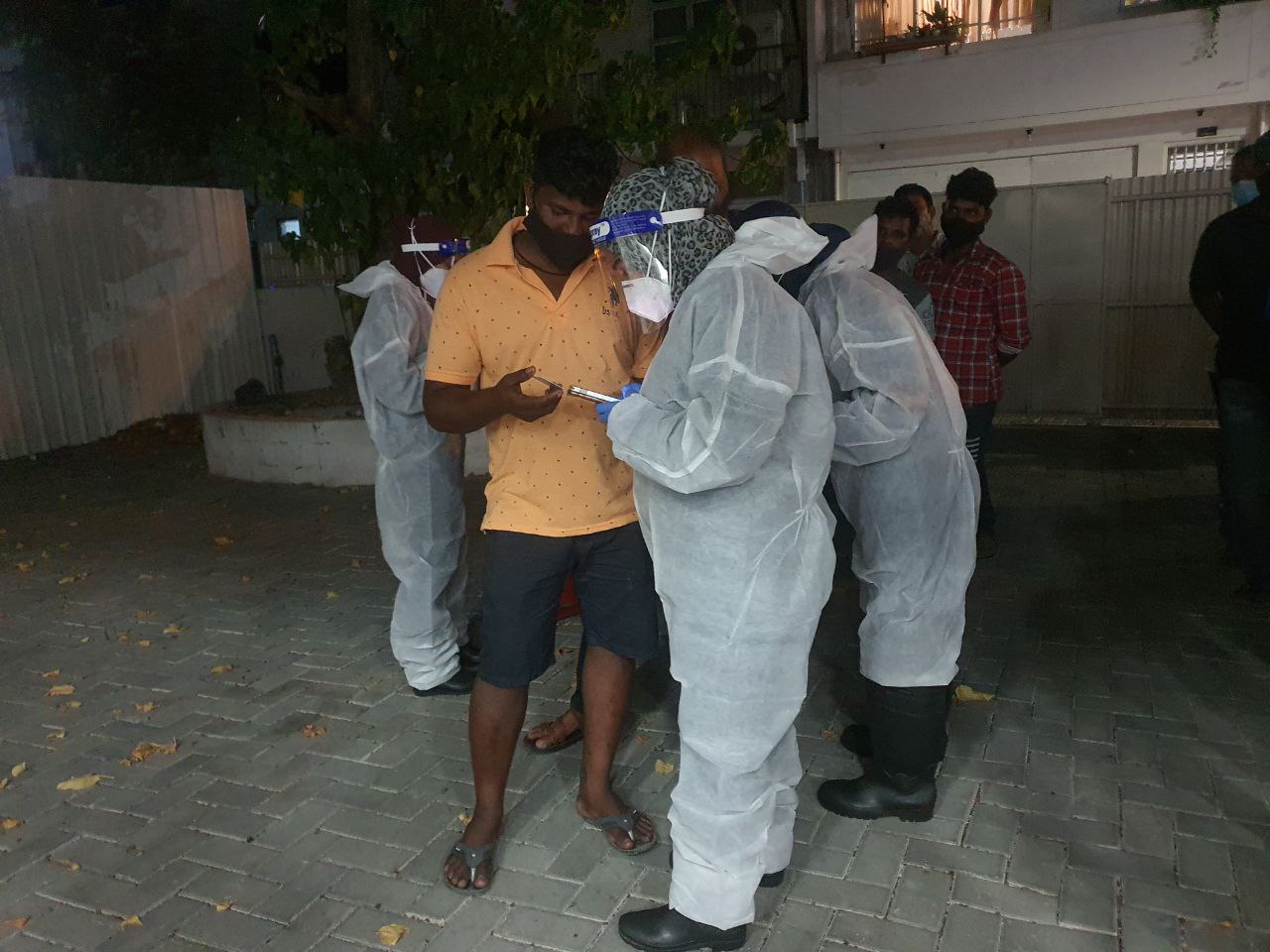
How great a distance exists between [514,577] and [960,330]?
329 centimetres

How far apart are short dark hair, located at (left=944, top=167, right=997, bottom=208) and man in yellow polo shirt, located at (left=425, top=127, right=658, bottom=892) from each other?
2.74 metres

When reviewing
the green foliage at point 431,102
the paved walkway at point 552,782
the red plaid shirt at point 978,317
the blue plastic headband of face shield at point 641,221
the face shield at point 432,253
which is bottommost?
the paved walkway at point 552,782

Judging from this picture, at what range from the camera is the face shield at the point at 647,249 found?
2152 millimetres

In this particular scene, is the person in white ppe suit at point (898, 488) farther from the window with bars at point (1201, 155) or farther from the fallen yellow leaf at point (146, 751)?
the window with bars at point (1201, 155)

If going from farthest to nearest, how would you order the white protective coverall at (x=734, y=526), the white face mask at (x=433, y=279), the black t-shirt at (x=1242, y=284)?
the black t-shirt at (x=1242, y=284), the white face mask at (x=433, y=279), the white protective coverall at (x=734, y=526)

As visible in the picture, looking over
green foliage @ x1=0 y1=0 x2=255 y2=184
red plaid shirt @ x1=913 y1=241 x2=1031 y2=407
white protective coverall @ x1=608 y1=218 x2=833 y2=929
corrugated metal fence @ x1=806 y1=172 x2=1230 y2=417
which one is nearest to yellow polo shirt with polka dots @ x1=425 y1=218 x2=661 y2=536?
white protective coverall @ x1=608 y1=218 x2=833 y2=929

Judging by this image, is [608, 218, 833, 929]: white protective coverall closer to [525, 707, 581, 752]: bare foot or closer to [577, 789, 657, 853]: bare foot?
[577, 789, 657, 853]: bare foot

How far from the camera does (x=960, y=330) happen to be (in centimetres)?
504

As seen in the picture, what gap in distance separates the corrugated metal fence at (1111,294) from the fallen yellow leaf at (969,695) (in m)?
6.44

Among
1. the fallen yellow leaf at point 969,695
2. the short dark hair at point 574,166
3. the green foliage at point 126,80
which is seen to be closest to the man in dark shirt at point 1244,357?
the fallen yellow leaf at point 969,695

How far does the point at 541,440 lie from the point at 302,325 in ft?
35.5

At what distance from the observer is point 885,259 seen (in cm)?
353

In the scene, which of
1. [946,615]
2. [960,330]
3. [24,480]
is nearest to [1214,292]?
[960,330]

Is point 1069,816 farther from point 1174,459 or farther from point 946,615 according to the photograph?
point 1174,459
